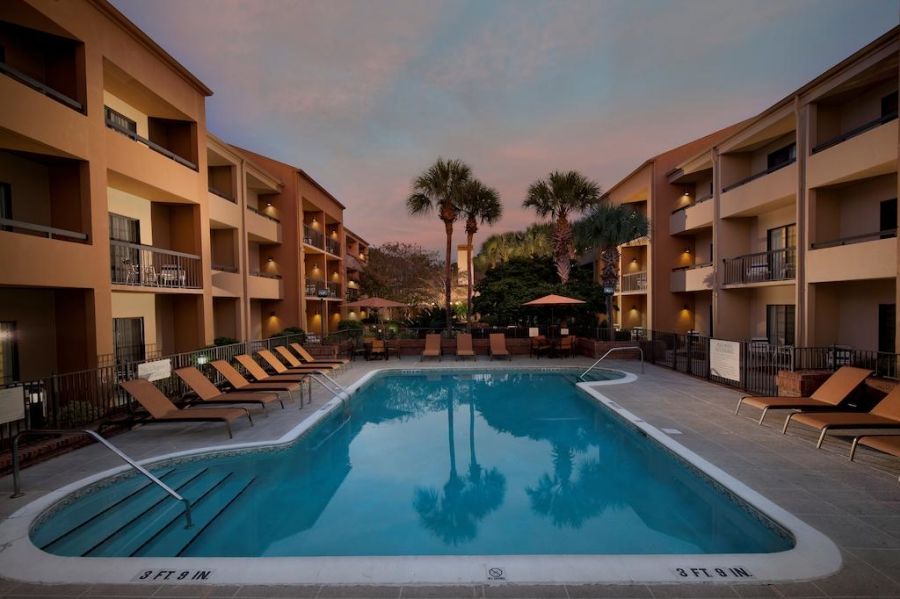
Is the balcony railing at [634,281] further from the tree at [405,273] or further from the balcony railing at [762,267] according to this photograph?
the tree at [405,273]

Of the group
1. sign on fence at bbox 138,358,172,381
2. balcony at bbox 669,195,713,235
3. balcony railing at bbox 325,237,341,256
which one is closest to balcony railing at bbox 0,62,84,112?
sign on fence at bbox 138,358,172,381

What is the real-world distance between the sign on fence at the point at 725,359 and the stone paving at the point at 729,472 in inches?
17.3

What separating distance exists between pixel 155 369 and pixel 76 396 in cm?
142

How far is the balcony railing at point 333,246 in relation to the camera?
26.8 meters

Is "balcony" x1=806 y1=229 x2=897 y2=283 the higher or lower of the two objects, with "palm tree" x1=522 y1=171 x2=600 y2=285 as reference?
lower

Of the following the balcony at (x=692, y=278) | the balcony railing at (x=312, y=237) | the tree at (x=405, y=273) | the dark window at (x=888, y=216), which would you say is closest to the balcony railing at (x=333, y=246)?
the balcony railing at (x=312, y=237)

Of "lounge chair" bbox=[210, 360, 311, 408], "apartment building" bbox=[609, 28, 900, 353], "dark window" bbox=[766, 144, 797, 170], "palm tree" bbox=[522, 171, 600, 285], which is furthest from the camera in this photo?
"palm tree" bbox=[522, 171, 600, 285]

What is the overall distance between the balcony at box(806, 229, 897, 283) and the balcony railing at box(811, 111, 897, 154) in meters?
2.73

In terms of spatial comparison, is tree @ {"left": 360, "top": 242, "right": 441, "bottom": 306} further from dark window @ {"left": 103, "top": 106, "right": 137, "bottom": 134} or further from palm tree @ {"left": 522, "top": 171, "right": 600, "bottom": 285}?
dark window @ {"left": 103, "top": 106, "right": 137, "bottom": 134}

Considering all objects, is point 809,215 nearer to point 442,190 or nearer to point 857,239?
point 857,239

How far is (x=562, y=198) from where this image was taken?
65.9 ft

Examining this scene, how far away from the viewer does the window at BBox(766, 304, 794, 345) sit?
1503 centimetres

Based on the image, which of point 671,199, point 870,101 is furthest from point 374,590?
point 671,199

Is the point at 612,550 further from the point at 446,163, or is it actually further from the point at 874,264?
the point at 446,163
